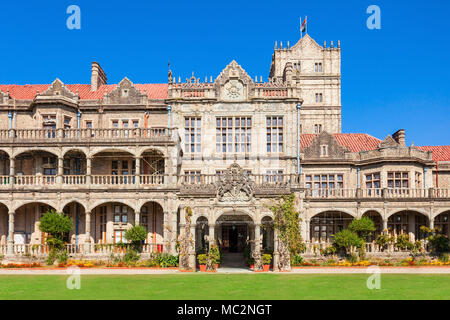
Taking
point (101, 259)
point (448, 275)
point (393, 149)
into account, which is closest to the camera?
point (448, 275)

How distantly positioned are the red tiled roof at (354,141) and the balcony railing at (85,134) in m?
12.5

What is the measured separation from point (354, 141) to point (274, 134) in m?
8.69

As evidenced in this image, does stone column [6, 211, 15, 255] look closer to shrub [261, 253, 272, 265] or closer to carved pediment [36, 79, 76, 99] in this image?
carved pediment [36, 79, 76, 99]

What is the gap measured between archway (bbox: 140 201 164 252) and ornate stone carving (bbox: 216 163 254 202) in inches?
312

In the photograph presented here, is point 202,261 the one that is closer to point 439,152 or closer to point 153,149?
point 153,149

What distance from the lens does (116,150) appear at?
110 feet

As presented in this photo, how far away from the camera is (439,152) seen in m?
39.3

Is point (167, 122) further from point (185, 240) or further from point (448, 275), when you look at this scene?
point (448, 275)

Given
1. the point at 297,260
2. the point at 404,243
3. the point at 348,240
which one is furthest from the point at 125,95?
the point at 404,243

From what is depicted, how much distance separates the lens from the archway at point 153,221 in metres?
34.3

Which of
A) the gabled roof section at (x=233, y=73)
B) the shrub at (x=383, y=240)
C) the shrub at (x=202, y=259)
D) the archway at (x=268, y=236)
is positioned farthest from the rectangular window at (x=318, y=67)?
the shrub at (x=202, y=259)
